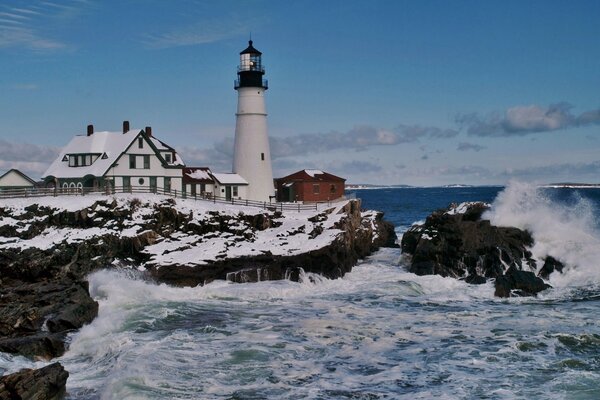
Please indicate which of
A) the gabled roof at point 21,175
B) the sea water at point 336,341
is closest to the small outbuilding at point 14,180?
the gabled roof at point 21,175

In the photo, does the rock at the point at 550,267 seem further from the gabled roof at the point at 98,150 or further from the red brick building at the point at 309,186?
the gabled roof at the point at 98,150

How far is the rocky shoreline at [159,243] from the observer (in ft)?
101

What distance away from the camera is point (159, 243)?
3434cm

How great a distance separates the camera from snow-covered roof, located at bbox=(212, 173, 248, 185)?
47.7 metres

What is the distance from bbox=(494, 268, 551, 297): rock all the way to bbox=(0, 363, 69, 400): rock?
2027cm

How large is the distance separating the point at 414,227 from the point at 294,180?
12901 millimetres

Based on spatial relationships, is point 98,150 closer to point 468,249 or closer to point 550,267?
point 468,249

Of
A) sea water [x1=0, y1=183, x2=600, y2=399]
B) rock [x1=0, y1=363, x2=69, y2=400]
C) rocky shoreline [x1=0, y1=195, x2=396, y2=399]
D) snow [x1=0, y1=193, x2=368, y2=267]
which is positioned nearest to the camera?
rock [x1=0, y1=363, x2=69, y2=400]

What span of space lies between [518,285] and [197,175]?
26591 mm

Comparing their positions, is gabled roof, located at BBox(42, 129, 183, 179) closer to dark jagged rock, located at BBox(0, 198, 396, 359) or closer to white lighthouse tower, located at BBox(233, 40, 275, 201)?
white lighthouse tower, located at BBox(233, 40, 275, 201)

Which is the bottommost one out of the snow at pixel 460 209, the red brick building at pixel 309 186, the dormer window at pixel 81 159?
the snow at pixel 460 209

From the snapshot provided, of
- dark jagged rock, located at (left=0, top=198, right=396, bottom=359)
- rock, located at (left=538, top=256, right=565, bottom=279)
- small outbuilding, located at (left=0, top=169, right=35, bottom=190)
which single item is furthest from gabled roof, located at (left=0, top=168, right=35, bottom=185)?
rock, located at (left=538, top=256, right=565, bottom=279)

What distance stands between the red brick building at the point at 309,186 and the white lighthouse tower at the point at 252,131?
2.54 metres

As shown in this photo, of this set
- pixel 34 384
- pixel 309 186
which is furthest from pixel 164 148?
pixel 34 384
